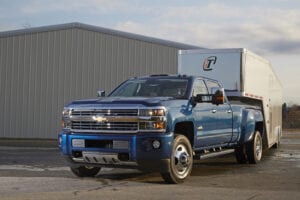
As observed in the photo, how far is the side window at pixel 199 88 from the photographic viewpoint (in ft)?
36.9

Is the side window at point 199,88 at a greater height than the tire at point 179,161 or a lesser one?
greater

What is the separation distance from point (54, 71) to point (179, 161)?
17802mm

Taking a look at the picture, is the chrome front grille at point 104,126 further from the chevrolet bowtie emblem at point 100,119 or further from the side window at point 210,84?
the side window at point 210,84

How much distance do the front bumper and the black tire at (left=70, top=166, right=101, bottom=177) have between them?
896 mm

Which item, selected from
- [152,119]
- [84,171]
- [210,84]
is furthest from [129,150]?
[210,84]

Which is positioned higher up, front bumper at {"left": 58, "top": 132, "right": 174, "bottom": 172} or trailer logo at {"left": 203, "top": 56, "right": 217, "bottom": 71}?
trailer logo at {"left": 203, "top": 56, "right": 217, "bottom": 71}

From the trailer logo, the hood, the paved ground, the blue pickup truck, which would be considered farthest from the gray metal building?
the hood

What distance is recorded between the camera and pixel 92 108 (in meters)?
10.0

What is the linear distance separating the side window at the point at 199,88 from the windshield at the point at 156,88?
0.69 feet

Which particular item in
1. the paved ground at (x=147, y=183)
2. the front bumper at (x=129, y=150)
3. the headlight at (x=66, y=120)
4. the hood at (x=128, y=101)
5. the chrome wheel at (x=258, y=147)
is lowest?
the paved ground at (x=147, y=183)

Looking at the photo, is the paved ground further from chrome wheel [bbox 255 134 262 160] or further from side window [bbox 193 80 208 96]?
side window [bbox 193 80 208 96]

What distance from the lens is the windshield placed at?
11.0 m

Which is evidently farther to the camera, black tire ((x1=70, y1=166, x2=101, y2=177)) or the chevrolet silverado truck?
black tire ((x1=70, y1=166, x2=101, y2=177))

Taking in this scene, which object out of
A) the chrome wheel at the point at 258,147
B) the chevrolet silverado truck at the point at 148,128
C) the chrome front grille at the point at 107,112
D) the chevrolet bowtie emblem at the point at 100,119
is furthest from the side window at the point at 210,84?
the chevrolet bowtie emblem at the point at 100,119
